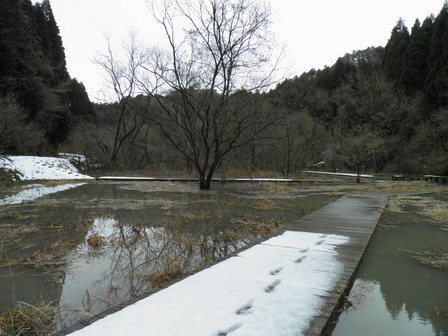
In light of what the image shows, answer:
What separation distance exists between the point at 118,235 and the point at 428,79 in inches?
1367

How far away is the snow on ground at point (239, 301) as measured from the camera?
213cm

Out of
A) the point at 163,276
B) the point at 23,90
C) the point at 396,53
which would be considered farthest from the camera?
the point at 396,53

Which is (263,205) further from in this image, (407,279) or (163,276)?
(163,276)

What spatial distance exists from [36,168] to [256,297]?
60.0ft

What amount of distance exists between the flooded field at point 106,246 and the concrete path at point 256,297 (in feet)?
1.52

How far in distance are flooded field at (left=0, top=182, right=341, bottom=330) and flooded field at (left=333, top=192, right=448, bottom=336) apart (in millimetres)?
1696

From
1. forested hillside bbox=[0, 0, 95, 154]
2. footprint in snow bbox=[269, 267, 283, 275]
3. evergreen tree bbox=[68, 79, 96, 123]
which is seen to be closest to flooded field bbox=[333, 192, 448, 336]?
footprint in snow bbox=[269, 267, 283, 275]

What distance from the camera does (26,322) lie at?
2.48 metres

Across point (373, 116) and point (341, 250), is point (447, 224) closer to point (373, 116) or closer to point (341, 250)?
point (341, 250)

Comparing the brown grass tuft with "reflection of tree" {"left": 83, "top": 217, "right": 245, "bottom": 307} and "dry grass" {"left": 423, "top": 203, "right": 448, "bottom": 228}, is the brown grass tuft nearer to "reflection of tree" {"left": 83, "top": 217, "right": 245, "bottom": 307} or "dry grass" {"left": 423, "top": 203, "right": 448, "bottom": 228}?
"reflection of tree" {"left": 83, "top": 217, "right": 245, "bottom": 307}

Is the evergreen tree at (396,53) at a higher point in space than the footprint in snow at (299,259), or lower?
higher

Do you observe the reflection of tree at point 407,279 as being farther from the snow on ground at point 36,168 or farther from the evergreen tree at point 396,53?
the evergreen tree at point 396,53

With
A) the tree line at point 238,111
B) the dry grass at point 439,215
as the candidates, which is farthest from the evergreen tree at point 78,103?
the dry grass at point 439,215

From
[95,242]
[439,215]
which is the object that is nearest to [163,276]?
[95,242]
